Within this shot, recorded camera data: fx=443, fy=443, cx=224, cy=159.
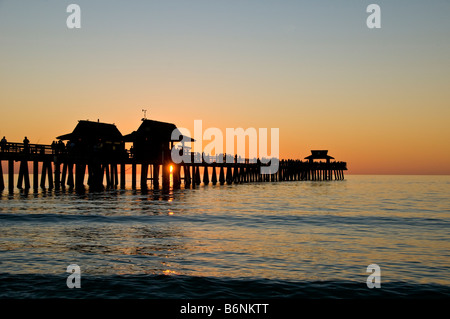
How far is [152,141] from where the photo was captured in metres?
52.6

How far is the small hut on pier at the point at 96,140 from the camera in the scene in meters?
44.7

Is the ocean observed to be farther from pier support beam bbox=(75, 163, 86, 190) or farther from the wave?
pier support beam bbox=(75, 163, 86, 190)

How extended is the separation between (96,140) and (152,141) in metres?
6.44

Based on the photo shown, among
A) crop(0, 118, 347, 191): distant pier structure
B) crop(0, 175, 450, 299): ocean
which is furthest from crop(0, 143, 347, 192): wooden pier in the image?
crop(0, 175, 450, 299): ocean

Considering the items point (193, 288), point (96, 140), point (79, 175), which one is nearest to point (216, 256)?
point (193, 288)

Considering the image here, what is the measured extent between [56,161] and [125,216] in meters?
21.4

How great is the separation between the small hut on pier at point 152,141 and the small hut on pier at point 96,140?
158 centimetres

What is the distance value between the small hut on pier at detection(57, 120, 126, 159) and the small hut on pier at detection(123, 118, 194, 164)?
1.58m

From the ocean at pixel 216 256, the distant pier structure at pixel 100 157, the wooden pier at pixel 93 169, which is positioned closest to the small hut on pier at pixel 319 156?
the wooden pier at pixel 93 169

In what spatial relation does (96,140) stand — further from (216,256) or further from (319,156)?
(319,156)

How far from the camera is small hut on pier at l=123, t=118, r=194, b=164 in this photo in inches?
2018

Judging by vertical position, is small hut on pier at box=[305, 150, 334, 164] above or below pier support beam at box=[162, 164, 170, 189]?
above

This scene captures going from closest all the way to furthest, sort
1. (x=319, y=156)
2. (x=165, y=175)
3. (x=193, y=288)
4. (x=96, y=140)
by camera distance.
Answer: (x=193, y=288), (x=96, y=140), (x=165, y=175), (x=319, y=156)

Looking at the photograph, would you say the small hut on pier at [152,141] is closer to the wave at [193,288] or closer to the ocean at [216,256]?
the ocean at [216,256]
